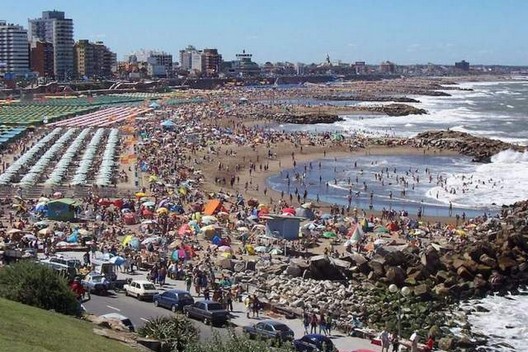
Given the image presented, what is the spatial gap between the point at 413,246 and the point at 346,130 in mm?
46040

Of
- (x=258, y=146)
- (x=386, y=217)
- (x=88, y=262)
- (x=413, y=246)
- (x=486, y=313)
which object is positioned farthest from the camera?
(x=258, y=146)

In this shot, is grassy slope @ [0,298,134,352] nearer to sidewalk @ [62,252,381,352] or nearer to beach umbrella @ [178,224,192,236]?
sidewalk @ [62,252,381,352]

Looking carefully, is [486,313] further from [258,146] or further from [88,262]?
[258,146]

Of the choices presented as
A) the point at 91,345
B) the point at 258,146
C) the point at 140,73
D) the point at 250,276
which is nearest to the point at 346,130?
the point at 258,146

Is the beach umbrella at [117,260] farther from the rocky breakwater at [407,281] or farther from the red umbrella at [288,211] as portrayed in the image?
the red umbrella at [288,211]

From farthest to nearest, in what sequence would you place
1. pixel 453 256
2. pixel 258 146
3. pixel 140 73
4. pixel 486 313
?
pixel 140 73 → pixel 258 146 → pixel 453 256 → pixel 486 313

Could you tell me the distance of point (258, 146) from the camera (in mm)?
55594

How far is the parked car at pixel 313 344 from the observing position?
14820mm

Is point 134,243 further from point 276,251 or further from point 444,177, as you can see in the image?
point 444,177

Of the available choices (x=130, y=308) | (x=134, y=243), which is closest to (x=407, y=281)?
(x=130, y=308)

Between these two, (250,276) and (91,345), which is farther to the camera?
(250,276)

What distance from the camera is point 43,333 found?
36.4 ft

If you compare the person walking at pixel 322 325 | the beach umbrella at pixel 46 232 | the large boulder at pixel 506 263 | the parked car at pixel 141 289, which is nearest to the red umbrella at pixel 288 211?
the beach umbrella at pixel 46 232

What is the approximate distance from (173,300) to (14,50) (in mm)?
148358
